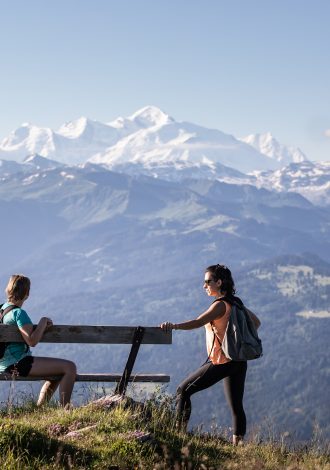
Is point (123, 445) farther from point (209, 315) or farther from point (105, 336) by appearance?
point (209, 315)

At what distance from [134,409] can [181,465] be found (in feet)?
5.22

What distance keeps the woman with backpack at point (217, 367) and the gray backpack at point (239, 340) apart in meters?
0.10

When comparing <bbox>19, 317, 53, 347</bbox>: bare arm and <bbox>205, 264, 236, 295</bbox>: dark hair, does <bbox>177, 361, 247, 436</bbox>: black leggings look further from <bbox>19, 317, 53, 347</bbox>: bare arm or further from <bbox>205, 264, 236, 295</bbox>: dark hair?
<bbox>19, 317, 53, 347</bbox>: bare arm

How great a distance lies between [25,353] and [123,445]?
2197mm

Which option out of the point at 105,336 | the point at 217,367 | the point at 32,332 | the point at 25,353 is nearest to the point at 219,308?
the point at 217,367

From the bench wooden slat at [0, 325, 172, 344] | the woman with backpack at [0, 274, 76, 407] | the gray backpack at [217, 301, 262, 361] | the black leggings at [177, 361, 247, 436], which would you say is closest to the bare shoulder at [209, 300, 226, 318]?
the gray backpack at [217, 301, 262, 361]

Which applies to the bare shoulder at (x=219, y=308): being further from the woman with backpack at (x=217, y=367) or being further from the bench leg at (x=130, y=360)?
the bench leg at (x=130, y=360)

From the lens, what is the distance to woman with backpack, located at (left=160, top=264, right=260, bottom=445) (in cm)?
875

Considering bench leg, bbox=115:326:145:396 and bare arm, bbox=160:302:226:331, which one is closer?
bare arm, bbox=160:302:226:331

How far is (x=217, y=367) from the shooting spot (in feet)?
28.9

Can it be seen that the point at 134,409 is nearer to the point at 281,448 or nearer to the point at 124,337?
the point at 124,337

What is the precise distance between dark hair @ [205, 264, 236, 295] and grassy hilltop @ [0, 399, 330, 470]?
1.61 m

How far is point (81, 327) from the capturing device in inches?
338

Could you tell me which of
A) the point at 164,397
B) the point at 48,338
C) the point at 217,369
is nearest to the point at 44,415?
the point at 48,338
